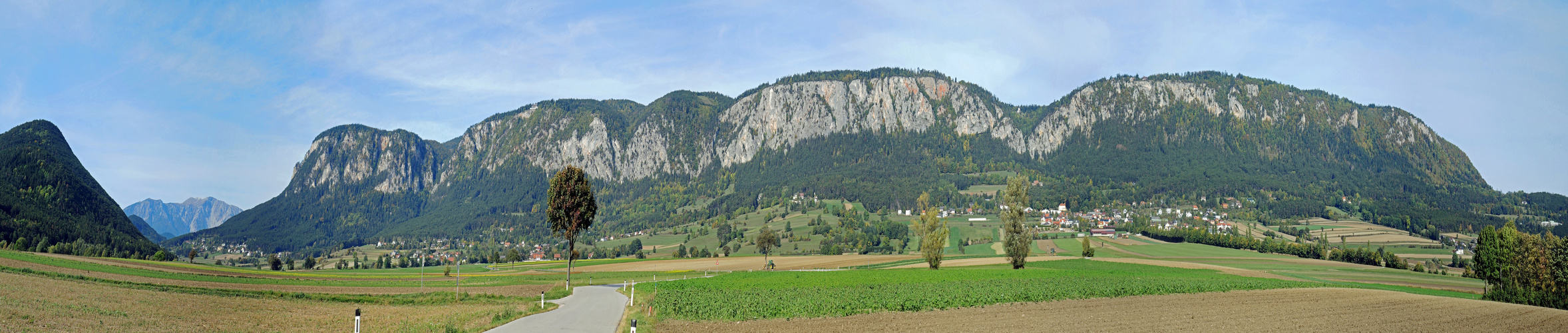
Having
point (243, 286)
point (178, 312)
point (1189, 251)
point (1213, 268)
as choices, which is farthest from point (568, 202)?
point (1189, 251)

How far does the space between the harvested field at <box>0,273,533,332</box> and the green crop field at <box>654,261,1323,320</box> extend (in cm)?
1014

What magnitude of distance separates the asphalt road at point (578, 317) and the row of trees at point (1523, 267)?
60.1 m

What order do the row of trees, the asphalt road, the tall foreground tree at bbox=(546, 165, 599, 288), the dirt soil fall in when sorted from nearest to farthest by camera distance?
the asphalt road
the dirt soil
the tall foreground tree at bbox=(546, 165, 599, 288)
the row of trees

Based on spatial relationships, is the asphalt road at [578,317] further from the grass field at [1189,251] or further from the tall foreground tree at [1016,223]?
the grass field at [1189,251]

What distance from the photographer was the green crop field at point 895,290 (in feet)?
109

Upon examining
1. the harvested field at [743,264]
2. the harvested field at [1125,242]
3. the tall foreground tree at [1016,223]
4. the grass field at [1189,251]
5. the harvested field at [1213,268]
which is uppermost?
the tall foreground tree at [1016,223]

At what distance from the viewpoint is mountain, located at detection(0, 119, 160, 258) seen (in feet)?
298

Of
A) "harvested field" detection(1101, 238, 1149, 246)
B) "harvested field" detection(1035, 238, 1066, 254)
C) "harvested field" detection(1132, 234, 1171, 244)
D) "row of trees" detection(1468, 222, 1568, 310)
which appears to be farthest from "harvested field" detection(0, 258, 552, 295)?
"harvested field" detection(1132, 234, 1171, 244)

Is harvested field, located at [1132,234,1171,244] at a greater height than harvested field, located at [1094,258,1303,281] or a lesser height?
greater

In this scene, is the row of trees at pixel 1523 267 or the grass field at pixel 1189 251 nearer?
the row of trees at pixel 1523 267

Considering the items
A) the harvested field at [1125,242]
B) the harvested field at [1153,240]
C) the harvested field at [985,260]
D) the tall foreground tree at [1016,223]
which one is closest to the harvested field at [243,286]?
the tall foreground tree at [1016,223]

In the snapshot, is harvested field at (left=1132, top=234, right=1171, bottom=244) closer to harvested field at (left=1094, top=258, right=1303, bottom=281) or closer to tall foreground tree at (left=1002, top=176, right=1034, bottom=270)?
harvested field at (left=1094, top=258, right=1303, bottom=281)

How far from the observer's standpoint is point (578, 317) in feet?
98.2

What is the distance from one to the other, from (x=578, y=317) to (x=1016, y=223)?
6210 cm
